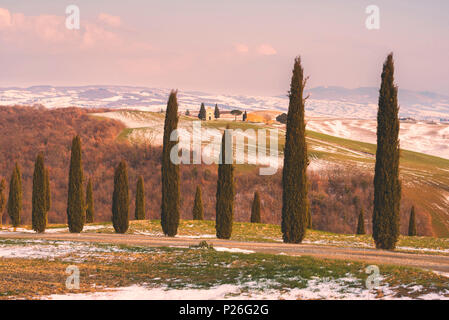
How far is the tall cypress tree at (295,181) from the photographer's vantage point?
3306 cm

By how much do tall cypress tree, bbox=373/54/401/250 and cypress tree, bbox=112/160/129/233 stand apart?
2230 cm

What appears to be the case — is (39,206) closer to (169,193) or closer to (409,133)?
(169,193)

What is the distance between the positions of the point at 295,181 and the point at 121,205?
18.0 m

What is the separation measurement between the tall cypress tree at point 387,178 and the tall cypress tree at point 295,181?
15.5 ft

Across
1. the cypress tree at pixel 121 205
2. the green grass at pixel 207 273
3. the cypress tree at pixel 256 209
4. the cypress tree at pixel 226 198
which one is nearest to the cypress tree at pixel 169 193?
the cypress tree at pixel 226 198

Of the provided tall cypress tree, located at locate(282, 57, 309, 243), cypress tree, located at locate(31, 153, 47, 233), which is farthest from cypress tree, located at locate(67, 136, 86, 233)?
tall cypress tree, located at locate(282, 57, 309, 243)

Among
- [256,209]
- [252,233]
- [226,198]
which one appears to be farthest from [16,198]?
[226,198]

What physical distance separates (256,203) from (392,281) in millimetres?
42973

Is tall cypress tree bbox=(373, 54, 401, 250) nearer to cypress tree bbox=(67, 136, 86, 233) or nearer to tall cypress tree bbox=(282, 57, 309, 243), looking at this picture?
tall cypress tree bbox=(282, 57, 309, 243)

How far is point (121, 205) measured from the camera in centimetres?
4412

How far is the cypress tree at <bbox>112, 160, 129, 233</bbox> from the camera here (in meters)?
43.8

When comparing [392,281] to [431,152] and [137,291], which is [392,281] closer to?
[137,291]

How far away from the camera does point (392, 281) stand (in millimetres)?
16328
